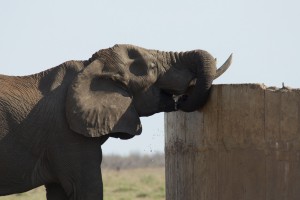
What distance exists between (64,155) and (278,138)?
94.6 inches

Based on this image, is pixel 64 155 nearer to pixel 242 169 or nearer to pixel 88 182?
pixel 88 182

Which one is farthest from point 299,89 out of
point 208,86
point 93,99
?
point 93,99

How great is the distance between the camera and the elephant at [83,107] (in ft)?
38.7

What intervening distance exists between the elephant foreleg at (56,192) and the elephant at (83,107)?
1.66 feet

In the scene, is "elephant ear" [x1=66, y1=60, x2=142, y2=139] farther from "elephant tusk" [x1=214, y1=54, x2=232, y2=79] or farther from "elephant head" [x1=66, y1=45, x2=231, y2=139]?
"elephant tusk" [x1=214, y1=54, x2=232, y2=79]

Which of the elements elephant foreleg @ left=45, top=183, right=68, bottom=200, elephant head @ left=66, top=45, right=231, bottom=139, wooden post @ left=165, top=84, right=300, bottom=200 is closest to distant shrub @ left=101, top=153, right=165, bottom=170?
elephant foreleg @ left=45, top=183, right=68, bottom=200

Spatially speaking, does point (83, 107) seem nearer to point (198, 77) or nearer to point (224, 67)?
point (198, 77)

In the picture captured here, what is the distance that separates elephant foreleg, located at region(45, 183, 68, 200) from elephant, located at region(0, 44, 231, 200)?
0.51m

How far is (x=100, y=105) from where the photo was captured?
468 inches

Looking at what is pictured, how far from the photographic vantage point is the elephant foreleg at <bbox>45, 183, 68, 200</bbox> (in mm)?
12531

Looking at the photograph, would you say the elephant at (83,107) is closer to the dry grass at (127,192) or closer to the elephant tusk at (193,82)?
the elephant tusk at (193,82)

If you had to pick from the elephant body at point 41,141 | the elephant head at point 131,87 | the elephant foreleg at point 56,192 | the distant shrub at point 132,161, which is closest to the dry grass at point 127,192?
the elephant foreleg at point 56,192

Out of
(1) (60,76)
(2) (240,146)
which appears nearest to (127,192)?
(1) (60,76)

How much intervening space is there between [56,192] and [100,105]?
132 cm
